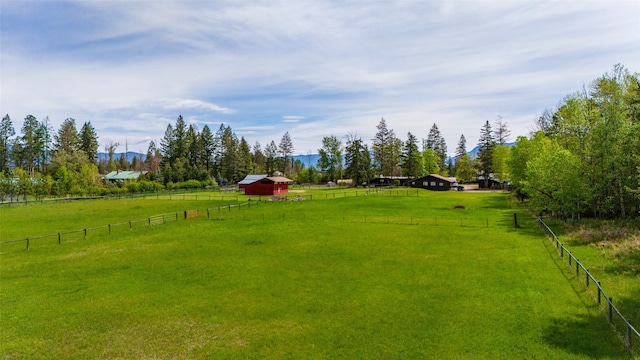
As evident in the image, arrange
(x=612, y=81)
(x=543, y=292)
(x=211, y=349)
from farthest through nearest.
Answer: (x=612, y=81)
(x=543, y=292)
(x=211, y=349)

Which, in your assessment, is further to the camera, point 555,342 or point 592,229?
point 592,229

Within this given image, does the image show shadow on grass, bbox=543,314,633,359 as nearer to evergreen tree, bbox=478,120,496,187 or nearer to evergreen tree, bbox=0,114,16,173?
evergreen tree, bbox=478,120,496,187

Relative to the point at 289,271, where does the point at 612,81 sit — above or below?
above

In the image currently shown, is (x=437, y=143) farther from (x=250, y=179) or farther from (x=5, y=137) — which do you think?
(x=5, y=137)

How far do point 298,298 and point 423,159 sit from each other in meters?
115

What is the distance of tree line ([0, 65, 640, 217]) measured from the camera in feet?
125

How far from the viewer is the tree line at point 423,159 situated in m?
38.1

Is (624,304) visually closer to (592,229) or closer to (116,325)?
(592,229)

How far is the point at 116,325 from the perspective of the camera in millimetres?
15891

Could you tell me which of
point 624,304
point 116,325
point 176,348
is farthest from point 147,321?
point 624,304

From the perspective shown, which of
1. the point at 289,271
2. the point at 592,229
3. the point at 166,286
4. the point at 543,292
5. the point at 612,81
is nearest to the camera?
the point at 543,292

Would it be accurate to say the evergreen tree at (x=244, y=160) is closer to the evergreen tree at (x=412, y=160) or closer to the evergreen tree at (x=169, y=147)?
the evergreen tree at (x=169, y=147)

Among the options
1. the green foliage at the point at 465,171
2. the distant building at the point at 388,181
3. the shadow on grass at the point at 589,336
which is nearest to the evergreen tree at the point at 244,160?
the distant building at the point at 388,181

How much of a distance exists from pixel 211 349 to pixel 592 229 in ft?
117
